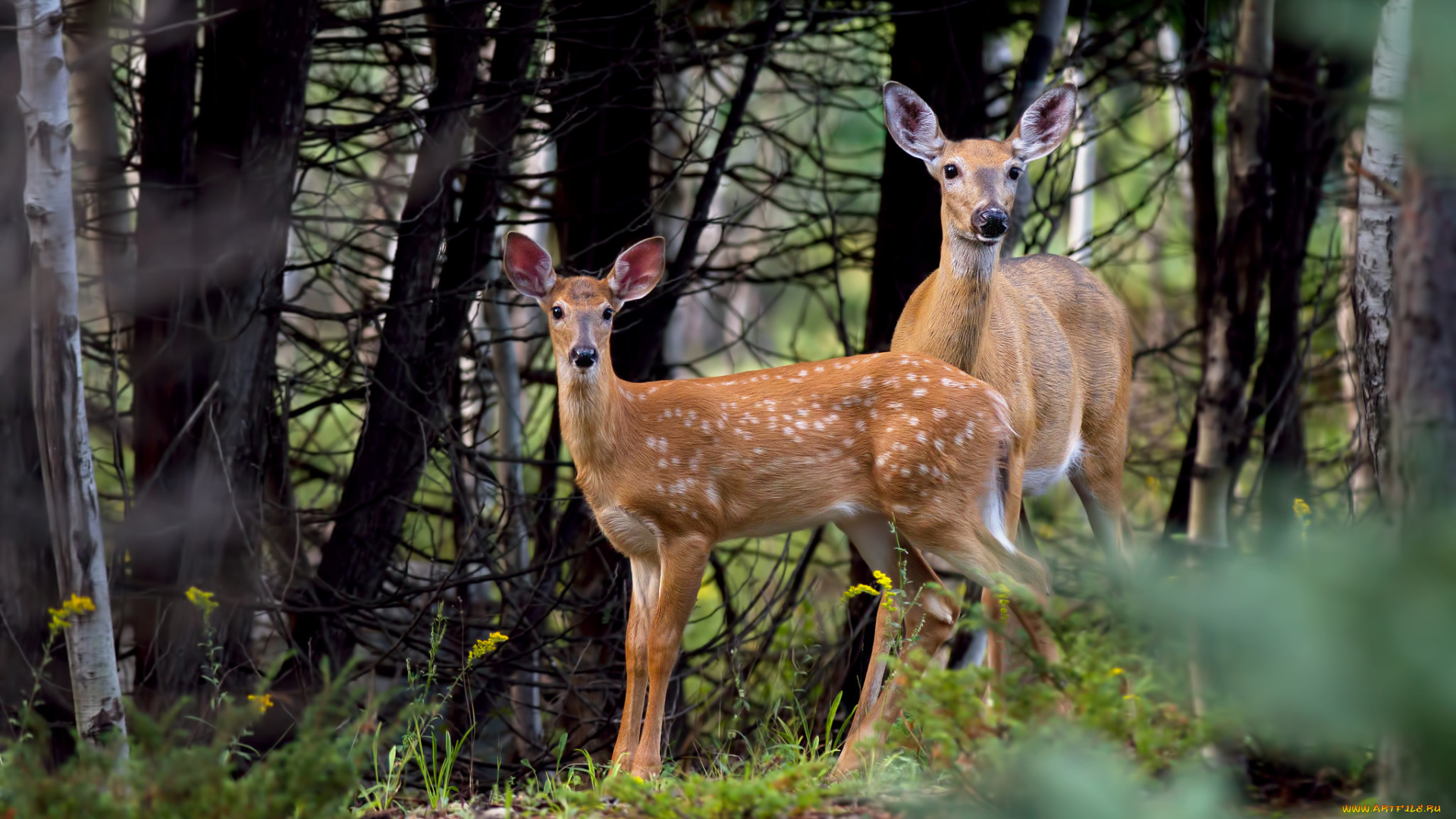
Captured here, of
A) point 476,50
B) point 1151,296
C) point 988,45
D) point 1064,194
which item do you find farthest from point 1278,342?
point 1151,296

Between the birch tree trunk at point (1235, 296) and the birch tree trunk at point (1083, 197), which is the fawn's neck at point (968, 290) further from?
the birch tree trunk at point (1083, 197)

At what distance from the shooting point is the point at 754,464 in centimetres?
499

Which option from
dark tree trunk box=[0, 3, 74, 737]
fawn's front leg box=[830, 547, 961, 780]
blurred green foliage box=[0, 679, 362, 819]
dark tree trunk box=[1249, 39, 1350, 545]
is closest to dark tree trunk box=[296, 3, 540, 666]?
dark tree trunk box=[0, 3, 74, 737]

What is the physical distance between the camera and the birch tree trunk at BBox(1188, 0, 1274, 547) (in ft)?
25.2

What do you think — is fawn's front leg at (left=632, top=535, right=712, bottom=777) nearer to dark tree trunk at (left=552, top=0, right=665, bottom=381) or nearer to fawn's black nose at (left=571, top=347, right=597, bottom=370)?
fawn's black nose at (left=571, top=347, right=597, bottom=370)

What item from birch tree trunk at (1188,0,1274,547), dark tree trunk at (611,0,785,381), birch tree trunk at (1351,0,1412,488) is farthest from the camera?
birch tree trunk at (1188,0,1274,547)

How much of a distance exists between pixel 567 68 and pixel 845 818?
4.43m

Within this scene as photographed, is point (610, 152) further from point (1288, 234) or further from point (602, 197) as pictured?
point (1288, 234)

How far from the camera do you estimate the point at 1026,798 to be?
2.42m

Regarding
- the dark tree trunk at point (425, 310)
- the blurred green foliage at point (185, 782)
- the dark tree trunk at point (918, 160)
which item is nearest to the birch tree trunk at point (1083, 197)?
the dark tree trunk at point (918, 160)

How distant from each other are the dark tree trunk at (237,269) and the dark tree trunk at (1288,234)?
230 inches

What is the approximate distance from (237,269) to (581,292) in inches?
88.6

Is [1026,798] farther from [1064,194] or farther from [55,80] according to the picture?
[1064,194]

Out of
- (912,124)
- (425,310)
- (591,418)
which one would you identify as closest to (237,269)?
(425,310)
